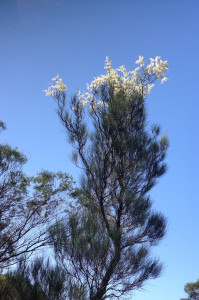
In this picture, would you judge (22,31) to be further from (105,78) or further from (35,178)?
(35,178)

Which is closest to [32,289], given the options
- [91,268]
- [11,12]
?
[91,268]

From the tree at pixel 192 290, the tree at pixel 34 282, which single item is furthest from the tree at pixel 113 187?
the tree at pixel 192 290

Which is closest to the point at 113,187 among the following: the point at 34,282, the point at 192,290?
the point at 34,282

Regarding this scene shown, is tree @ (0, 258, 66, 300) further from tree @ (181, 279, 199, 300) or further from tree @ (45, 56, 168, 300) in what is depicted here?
tree @ (181, 279, 199, 300)

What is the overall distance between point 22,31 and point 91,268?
415cm

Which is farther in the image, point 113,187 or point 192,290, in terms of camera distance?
point 192,290

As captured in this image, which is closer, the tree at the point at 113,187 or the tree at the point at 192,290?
A: the tree at the point at 113,187

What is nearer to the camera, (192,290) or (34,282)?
(34,282)

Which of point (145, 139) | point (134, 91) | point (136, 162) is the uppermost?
point (134, 91)

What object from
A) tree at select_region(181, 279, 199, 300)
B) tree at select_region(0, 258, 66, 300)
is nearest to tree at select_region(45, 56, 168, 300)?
tree at select_region(0, 258, 66, 300)

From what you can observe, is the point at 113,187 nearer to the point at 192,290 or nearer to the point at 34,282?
the point at 34,282

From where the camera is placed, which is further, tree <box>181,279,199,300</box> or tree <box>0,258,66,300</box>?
tree <box>181,279,199,300</box>

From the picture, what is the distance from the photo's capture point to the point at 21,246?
6879 mm

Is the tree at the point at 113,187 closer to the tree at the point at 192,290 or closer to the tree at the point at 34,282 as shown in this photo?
the tree at the point at 34,282
